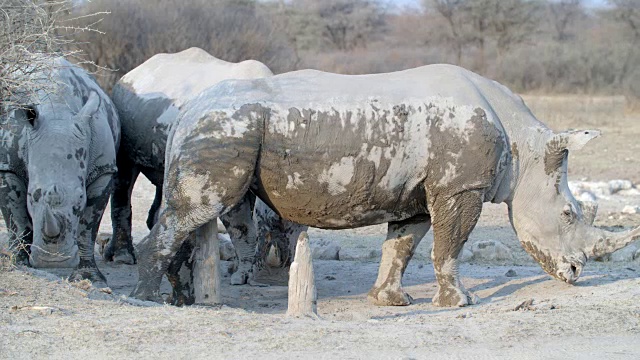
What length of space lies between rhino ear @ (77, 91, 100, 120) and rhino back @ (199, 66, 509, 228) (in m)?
1.42

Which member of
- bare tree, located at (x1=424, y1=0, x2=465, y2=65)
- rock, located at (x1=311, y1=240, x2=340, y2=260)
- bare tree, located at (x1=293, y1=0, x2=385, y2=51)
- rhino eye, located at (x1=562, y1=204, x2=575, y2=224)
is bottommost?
bare tree, located at (x1=293, y1=0, x2=385, y2=51)

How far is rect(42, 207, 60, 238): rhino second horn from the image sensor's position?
319 inches

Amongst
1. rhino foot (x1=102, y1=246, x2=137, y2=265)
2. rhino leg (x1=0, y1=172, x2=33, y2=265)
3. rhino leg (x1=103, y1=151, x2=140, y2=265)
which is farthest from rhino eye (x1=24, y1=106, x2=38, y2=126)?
Result: rhino foot (x1=102, y1=246, x2=137, y2=265)

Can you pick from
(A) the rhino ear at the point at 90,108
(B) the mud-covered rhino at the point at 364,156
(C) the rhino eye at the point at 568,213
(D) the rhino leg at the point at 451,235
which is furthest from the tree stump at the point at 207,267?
(C) the rhino eye at the point at 568,213

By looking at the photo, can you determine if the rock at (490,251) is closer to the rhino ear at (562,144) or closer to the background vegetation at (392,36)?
the rhino ear at (562,144)

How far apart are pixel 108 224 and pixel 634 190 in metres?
7.34

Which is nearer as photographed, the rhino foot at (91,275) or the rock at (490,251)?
the rhino foot at (91,275)

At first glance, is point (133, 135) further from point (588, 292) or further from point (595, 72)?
point (595, 72)

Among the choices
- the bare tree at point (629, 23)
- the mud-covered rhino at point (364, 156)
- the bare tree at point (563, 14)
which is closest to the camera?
the mud-covered rhino at point (364, 156)

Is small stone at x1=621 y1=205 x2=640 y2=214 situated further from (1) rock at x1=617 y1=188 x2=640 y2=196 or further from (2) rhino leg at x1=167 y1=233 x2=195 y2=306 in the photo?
(2) rhino leg at x1=167 y1=233 x2=195 y2=306

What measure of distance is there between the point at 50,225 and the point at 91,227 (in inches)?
33.7

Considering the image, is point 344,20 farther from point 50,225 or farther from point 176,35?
point 50,225

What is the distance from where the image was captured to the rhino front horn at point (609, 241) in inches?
333

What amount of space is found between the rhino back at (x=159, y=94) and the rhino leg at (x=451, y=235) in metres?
2.59
